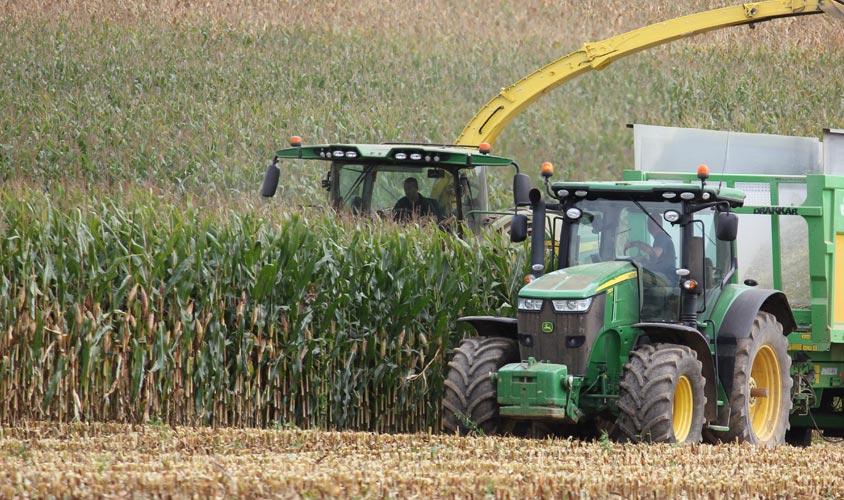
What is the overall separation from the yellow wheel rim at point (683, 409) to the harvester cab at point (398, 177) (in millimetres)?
3724

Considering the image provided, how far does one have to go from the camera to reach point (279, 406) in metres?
9.89

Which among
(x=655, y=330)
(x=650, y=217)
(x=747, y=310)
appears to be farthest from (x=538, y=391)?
(x=747, y=310)

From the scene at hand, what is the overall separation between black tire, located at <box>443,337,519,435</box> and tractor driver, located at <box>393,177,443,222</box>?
3.38 meters

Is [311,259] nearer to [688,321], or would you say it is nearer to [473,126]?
[688,321]

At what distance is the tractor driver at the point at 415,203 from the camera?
1184cm

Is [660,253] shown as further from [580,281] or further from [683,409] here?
[683,409]

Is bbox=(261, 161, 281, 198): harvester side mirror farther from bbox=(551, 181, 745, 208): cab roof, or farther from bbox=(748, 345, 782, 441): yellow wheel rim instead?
bbox=(748, 345, 782, 441): yellow wheel rim

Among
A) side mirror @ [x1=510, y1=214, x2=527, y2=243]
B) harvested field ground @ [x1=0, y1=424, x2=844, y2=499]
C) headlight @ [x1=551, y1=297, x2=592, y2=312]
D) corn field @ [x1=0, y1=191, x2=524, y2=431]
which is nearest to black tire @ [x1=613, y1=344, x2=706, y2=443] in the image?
harvested field ground @ [x1=0, y1=424, x2=844, y2=499]

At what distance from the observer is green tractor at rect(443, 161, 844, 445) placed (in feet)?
26.8

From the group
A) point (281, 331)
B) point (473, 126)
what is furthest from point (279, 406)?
point (473, 126)

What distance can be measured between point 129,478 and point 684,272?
434 centimetres

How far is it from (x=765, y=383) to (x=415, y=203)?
3.93 meters

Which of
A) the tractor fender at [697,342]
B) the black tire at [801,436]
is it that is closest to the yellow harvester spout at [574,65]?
the black tire at [801,436]

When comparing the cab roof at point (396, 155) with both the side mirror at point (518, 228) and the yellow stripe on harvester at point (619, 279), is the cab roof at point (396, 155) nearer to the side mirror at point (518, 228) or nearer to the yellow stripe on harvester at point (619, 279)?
the side mirror at point (518, 228)
